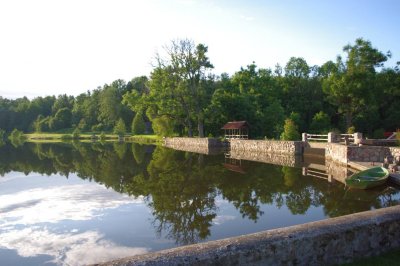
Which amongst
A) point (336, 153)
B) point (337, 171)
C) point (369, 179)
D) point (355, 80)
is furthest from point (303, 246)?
point (355, 80)

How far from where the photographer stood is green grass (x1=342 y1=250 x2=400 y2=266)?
566cm

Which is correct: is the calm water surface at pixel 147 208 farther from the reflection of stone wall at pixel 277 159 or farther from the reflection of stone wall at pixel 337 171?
the reflection of stone wall at pixel 277 159

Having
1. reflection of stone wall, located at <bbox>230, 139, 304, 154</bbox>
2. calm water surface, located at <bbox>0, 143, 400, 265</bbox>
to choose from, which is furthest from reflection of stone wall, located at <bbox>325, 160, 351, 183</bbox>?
reflection of stone wall, located at <bbox>230, 139, 304, 154</bbox>

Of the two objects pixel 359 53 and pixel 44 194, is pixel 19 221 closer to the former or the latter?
pixel 44 194

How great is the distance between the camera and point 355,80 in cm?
4644

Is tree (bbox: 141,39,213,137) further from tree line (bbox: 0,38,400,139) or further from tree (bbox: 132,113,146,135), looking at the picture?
tree (bbox: 132,113,146,135)

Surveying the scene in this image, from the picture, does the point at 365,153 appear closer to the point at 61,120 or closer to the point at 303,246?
the point at 303,246

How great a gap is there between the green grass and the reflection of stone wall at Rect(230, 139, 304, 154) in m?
26.2

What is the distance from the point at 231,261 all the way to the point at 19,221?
9.36m

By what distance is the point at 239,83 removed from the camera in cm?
5444

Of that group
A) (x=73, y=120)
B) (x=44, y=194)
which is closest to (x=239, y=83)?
(x=44, y=194)

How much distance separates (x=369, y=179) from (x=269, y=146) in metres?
19.8

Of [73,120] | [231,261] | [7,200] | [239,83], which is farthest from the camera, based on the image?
[73,120]

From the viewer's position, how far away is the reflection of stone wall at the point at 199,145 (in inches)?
1654
